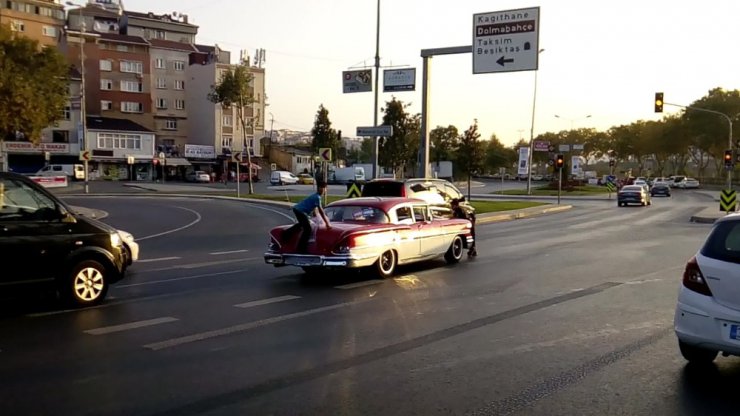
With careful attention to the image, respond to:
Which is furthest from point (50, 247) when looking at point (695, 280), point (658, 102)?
point (658, 102)

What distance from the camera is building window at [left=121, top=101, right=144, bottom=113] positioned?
7956 cm

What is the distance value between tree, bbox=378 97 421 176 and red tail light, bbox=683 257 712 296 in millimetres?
46382

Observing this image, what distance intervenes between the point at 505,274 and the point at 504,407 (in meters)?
7.51

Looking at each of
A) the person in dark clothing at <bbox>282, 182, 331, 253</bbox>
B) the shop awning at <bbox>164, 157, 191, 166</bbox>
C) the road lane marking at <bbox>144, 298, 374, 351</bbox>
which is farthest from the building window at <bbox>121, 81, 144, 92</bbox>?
the road lane marking at <bbox>144, 298, 374, 351</bbox>

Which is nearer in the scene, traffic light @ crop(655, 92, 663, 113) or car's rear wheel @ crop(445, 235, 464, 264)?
car's rear wheel @ crop(445, 235, 464, 264)

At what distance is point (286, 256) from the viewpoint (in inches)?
457

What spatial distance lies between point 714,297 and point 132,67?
82.3 metres

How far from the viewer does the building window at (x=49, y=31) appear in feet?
257

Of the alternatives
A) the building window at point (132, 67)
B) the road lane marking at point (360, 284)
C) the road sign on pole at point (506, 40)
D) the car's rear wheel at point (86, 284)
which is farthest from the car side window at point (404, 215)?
the building window at point (132, 67)

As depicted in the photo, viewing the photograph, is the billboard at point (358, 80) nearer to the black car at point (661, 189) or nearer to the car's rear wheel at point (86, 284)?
the car's rear wheel at point (86, 284)

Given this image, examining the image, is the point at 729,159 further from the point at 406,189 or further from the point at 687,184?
the point at 687,184

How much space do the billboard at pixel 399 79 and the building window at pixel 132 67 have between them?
59681mm

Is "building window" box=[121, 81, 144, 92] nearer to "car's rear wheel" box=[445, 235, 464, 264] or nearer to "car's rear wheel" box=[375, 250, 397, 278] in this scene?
"car's rear wheel" box=[445, 235, 464, 264]

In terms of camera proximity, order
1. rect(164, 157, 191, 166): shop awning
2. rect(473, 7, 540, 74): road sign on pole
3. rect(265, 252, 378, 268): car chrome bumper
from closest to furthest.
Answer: rect(265, 252, 378, 268): car chrome bumper
rect(473, 7, 540, 74): road sign on pole
rect(164, 157, 191, 166): shop awning
